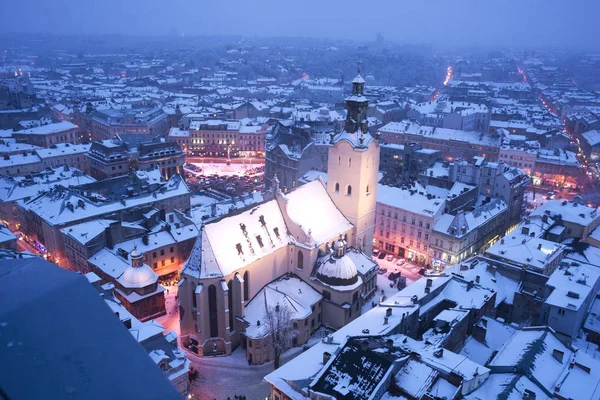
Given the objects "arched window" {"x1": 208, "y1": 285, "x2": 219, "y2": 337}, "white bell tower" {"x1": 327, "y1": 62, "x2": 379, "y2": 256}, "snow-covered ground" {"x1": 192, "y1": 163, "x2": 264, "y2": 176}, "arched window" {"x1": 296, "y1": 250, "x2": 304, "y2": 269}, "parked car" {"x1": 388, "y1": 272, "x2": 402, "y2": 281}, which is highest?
"white bell tower" {"x1": 327, "y1": 62, "x2": 379, "y2": 256}

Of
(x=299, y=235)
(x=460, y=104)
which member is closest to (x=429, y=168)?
(x=299, y=235)

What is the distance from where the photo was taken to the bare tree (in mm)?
48406

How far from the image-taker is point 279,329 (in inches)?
1917

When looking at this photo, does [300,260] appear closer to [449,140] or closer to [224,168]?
[224,168]

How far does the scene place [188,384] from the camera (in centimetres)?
4322

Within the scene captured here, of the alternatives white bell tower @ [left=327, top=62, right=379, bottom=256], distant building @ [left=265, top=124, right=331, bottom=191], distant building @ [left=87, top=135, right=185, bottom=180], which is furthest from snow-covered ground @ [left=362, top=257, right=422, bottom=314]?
distant building @ [left=87, top=135, right=185, bottom=180]

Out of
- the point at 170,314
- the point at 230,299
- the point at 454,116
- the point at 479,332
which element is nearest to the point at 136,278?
the point at 170,314

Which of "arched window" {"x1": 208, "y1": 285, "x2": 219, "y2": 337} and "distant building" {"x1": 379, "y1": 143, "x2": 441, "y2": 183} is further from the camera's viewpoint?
"distant building" {"x1": 379, "y1": 143, "x2": 441, "y2": 183}

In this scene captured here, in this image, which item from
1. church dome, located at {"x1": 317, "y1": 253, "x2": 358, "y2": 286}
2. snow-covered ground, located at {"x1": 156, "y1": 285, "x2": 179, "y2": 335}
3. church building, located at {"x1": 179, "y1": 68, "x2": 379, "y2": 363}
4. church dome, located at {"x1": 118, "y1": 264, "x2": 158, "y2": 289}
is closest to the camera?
church building, located at {"x1": 179, "y1": 68, "x2": 379, "y2": 363}

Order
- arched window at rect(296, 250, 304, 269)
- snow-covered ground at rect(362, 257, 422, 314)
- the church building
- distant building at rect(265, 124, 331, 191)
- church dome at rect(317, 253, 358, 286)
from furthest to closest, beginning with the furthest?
distant building at rect(265, 124, 331, 191) < snow-covered ground at rect(362, 257, 422, 314) < arched window at rect(296, 250, 304, 269) < church dome at rect(317, 253, 358, 286) < the church building

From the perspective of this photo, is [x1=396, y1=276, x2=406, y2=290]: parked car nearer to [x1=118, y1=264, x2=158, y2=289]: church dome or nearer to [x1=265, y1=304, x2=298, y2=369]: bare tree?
[x1=265, y1=304, x2=298, y2=369]: bare tree

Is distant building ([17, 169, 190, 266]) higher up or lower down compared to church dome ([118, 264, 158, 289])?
higher up

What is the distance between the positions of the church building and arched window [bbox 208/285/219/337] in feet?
0.35

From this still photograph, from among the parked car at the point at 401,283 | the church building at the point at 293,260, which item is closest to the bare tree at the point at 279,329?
the church building at the point at 293,260
